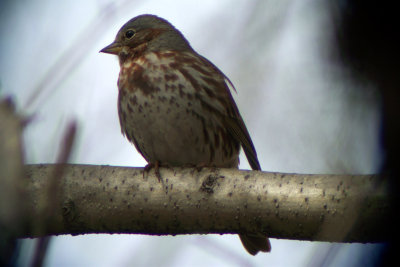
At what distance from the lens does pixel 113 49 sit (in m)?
5.22

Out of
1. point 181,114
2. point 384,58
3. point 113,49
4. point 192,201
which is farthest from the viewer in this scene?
point 113,49

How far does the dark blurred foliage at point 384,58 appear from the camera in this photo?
129 centimetres

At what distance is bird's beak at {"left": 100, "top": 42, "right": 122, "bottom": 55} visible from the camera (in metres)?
5.19

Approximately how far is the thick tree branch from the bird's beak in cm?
216

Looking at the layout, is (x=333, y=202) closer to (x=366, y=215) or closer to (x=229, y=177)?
(x=366, y=215)

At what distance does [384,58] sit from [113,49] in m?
4.13

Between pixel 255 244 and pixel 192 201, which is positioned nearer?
pixel 192 201

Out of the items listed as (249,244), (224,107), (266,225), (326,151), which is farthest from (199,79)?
(326,151)

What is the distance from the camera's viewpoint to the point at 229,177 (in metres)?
3.02

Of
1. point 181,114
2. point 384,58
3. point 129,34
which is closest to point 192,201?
point 181,114

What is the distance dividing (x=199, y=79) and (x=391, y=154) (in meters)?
3.23

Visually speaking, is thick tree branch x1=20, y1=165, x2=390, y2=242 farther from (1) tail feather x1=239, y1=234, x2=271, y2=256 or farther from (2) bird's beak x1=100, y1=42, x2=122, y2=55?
(2) bird's beak x1=100, y1=42, x2=122, y2=55

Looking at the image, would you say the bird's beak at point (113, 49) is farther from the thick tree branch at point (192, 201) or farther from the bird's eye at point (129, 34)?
the thick tree branch at point (192, 201)

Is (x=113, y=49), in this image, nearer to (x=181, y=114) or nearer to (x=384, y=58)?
(x=181, y=114)
